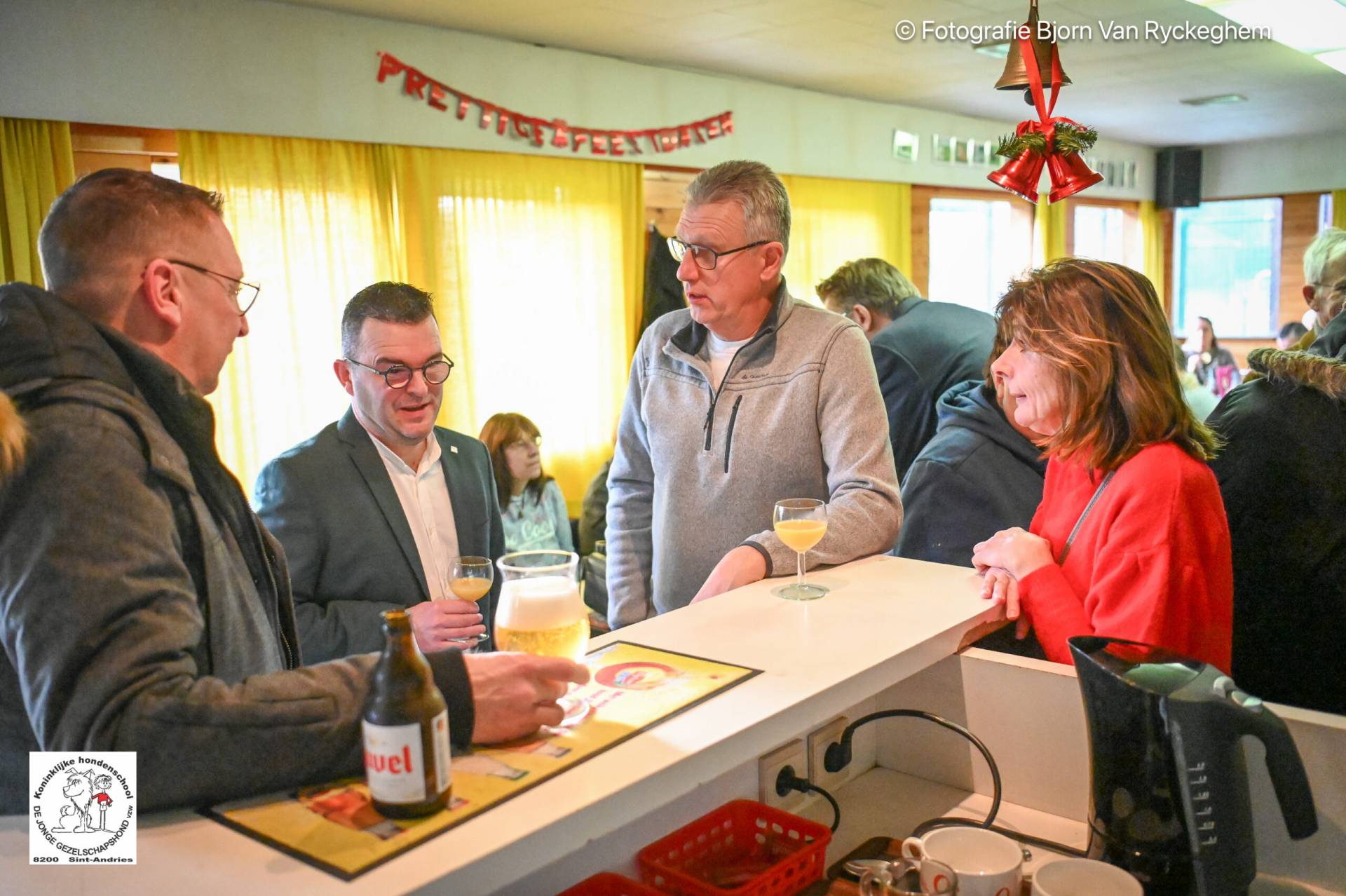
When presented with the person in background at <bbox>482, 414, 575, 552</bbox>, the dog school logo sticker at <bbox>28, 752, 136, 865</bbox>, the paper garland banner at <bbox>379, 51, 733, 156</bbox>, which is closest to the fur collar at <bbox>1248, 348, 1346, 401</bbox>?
the dog school logo sticker at <bbox>28, 752, 136, 865</bbox>

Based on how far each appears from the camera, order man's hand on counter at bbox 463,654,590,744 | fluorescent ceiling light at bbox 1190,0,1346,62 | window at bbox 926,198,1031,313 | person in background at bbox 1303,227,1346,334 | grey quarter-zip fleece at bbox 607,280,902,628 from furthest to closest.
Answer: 1. window at bbox 926,198,1031,313
2. fluorescent ceiling light at bbox 1190,0,1346,62
3. person in background at bbox 1303,227,1346,334
4. grey quarter-zip fleece at bbox 607,280,902,628
5. man's hand on counter at bbox 463,654,590,744

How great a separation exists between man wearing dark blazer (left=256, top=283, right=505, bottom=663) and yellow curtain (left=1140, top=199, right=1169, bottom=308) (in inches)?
373

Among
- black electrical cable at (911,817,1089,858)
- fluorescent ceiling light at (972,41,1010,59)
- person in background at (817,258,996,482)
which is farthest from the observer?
fluorescent ceiling light at (972,41,1010,59)

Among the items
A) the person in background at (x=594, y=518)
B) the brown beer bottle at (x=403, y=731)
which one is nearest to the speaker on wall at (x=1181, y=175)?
the person in background at (x=594, y=518)

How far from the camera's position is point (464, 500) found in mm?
2129

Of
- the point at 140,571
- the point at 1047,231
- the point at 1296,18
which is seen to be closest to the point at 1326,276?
the point at 1296,18

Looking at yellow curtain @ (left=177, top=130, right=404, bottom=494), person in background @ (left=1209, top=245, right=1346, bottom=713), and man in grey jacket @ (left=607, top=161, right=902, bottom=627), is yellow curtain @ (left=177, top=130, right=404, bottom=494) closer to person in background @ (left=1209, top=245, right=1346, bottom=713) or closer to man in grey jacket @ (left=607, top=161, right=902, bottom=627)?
man in grey jacket @ (left=607, top=161, right=902, bottom=627)

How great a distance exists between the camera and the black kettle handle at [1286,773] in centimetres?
110

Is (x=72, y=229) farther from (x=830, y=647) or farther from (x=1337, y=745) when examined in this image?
(x=1337, y=745)

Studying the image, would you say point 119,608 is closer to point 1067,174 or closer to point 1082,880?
point 1082,880

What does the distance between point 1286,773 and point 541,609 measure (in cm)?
80

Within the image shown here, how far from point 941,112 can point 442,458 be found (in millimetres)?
6610

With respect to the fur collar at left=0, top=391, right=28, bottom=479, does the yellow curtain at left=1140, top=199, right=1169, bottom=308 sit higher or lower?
higher

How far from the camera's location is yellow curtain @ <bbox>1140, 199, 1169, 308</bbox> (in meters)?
10.2
